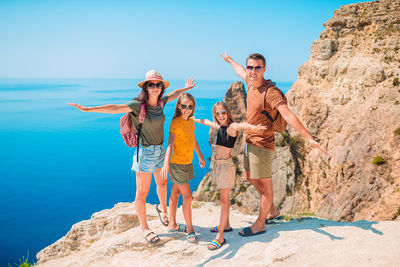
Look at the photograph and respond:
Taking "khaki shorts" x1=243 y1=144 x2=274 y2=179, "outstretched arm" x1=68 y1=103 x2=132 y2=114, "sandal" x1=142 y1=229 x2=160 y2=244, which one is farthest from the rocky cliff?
"outstretched arm" x1=68 y1=103 x2=132 y2=114

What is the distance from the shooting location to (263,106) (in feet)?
15.0

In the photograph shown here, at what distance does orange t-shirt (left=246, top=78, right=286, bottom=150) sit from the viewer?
444cm

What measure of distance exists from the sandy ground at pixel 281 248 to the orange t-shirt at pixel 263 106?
1.65 meters

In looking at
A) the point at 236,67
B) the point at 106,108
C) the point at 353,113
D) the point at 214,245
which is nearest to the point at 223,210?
the point at 214,245

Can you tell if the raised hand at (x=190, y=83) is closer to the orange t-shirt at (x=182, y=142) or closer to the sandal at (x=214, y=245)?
the orange t-shirt at (x=182, y=142)

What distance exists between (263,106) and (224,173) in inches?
52.8

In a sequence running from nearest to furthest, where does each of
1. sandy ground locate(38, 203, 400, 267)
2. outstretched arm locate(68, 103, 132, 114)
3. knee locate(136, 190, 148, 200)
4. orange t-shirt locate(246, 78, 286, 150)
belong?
1. sandy ground locate(38, 203, 400, 267)
2. outstretched arm locate(68, 103, 132, 114)
3. orange t-shirt locate(246, 78, 286, 150)
4. knee locate(136, 190, 148, 200)

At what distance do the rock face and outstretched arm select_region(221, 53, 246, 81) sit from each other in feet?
40.9

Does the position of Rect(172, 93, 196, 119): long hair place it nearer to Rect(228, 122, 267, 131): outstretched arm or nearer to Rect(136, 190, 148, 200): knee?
Rect(228, 122, 267, 131): outstretched arm

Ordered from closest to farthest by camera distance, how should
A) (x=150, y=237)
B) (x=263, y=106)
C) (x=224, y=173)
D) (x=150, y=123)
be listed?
(x=263, y=106), (x=224, y=173), (x=150, y=123), (x=150, y=237)

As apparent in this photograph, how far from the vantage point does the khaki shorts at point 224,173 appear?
4.66 meters

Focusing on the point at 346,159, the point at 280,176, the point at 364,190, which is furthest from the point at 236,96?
the point at 364,190

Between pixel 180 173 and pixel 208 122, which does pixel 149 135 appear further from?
pixel 208 122

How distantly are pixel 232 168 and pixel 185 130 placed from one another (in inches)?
44.1
